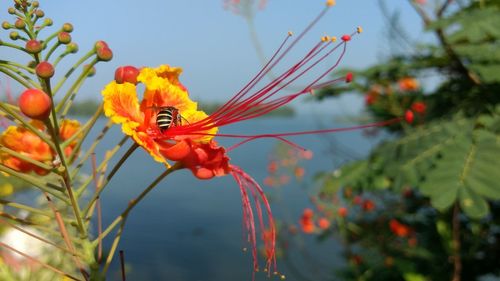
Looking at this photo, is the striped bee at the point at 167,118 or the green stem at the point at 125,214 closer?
the green stem at the point at 125,214

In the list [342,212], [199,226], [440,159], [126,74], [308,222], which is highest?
[126,74]

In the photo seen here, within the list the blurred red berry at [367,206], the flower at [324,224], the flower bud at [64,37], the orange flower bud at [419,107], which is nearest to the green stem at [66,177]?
the flower bud at [64,37]

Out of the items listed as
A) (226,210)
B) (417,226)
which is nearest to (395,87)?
(417,226)

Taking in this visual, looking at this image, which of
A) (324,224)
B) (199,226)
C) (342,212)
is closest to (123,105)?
(342,212)

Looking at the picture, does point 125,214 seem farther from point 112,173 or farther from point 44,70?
point 44,70

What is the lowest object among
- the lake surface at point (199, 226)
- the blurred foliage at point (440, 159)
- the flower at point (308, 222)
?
the lake surface at point (199, 226)

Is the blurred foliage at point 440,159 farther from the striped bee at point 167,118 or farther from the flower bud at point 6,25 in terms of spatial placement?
the flower bud at point 6,25

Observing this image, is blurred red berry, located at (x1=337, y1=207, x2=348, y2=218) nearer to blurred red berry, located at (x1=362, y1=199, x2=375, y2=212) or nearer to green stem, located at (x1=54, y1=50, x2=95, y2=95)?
blurred red berry, located at (x1=362, y1=199, x2=375, y2=212)

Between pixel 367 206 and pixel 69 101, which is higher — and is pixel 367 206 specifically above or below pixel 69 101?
below
